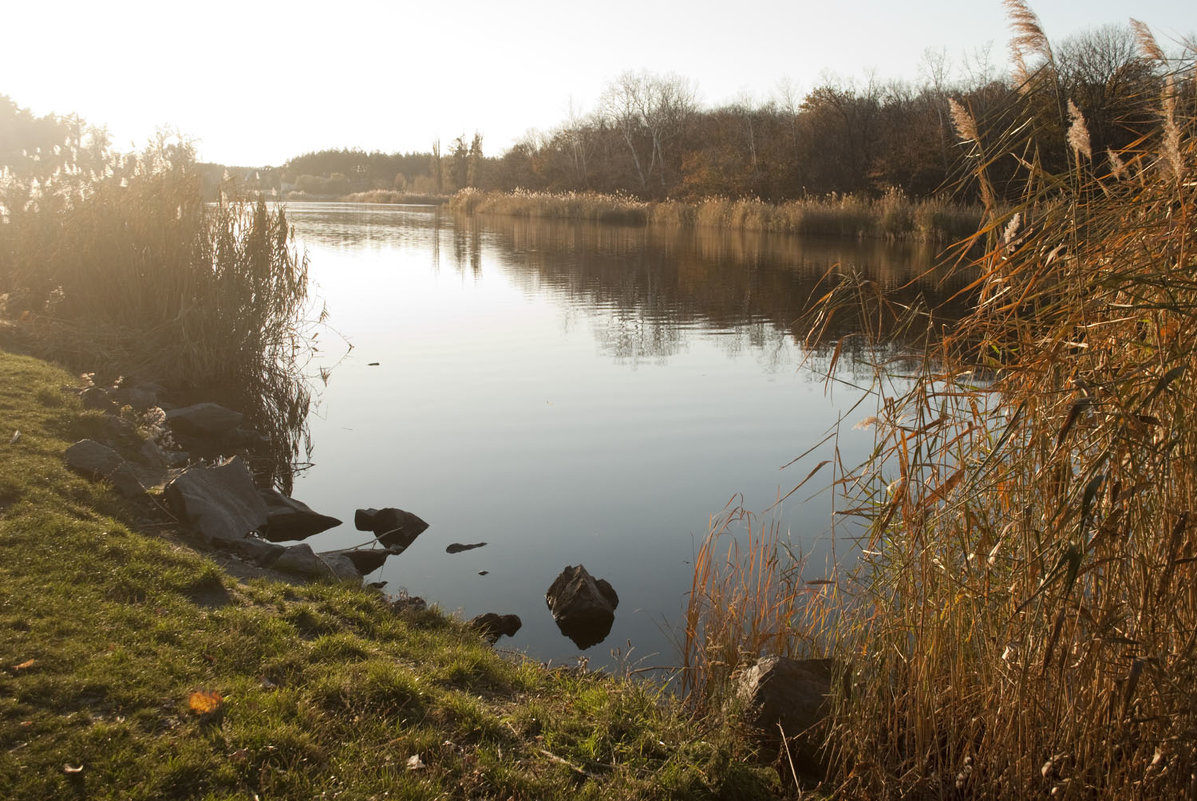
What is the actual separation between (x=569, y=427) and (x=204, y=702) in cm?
664

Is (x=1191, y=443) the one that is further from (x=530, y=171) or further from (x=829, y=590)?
(x=530, y=171)

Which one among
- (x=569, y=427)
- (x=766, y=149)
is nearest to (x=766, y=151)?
(x=766, y=149)

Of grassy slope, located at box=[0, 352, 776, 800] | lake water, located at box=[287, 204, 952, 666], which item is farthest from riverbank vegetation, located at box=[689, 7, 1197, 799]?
lake water, located at box=[287, 204, 952, 666]

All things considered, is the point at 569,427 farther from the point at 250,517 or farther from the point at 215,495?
the point at 215,495

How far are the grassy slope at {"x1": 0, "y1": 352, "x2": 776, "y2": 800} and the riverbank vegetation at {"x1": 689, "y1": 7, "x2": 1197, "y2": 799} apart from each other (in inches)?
32.5

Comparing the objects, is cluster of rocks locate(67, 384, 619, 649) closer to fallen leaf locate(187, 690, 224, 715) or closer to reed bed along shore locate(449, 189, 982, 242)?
fallen leaf locate(187, 690, 224, 715)

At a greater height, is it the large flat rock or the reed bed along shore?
the reed bed along shore

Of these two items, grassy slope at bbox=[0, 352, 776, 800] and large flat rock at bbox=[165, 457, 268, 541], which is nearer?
grassy slope at bbox=[0, 352, 776, 800]

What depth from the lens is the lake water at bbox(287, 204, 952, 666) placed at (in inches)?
254

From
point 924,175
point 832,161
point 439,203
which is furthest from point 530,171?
point 924,175

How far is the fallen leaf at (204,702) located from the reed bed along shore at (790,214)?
1108 inches

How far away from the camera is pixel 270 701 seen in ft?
11.9

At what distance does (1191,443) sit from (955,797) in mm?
1676

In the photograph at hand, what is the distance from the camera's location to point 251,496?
6.93 meters
